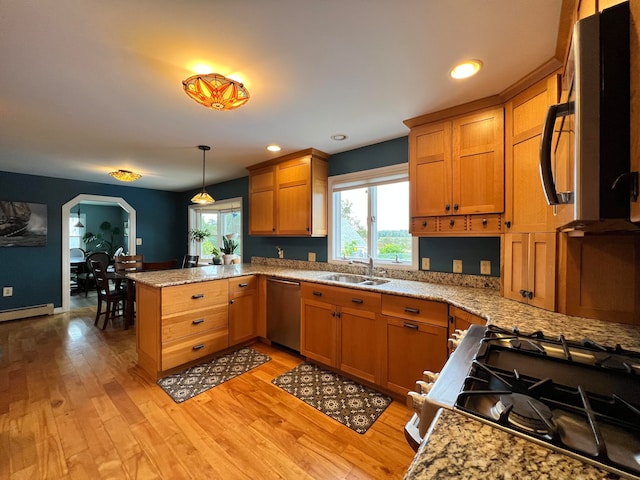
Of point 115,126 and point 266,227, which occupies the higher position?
point 115,126

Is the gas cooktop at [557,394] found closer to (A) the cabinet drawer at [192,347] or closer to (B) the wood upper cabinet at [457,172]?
(B) the wood upper cabinet at [457,172]

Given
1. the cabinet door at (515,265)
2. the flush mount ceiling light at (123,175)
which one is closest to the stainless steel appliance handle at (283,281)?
the cabinet door at (515,265)

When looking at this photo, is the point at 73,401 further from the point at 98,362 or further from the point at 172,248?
the point at 172,248

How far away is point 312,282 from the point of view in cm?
264

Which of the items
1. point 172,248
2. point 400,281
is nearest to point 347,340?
point 400,281

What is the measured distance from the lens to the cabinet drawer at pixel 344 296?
7.33 feet

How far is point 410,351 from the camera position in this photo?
2.03 m

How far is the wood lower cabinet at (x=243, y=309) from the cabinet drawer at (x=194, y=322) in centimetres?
11

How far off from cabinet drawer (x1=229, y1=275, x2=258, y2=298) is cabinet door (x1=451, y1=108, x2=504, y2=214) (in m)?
2.24

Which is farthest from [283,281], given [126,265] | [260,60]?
[126,265]

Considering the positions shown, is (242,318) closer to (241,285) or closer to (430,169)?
(241,285)

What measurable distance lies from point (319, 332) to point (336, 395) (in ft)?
1.89

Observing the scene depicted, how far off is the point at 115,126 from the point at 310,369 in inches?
116

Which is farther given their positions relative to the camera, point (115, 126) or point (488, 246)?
point (115, 126)
